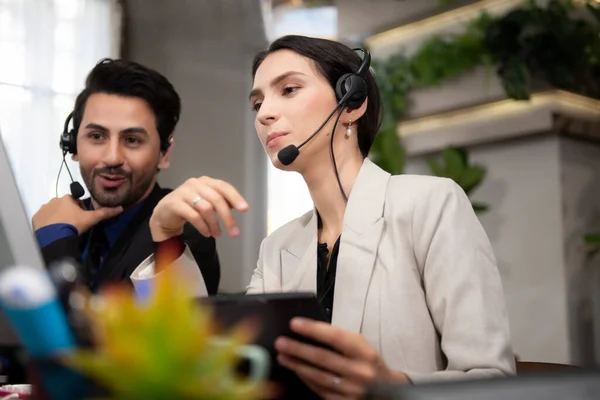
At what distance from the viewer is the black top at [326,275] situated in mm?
1145

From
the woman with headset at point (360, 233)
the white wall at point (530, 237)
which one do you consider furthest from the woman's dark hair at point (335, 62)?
the white wall at point (530, 237)

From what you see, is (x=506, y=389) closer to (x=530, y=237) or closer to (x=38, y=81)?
(x=530, y=237)

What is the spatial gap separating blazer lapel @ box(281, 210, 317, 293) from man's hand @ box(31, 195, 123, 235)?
1.83ft

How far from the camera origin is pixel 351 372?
2.08 feet

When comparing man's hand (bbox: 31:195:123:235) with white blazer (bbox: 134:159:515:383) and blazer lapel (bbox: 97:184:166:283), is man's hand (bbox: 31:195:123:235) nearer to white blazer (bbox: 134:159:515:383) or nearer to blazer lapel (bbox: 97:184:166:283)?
blazer lapel (bbox: 97:184:166:283)

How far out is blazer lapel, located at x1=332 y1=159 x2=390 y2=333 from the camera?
3.50 ft

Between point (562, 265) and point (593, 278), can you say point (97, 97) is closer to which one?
point (562, 265)

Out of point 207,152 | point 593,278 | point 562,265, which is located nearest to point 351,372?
point 562,265

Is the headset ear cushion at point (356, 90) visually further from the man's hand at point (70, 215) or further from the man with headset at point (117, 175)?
the man's hand at point (70, 215)

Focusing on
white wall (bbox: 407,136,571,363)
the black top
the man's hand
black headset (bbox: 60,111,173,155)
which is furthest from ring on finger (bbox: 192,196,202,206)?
white wall (bbox: 407,136,571,363)

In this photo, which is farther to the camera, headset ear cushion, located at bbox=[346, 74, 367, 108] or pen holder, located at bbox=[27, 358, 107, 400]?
headset ear cushion, located at bbox=[346, 74, 367, 108]

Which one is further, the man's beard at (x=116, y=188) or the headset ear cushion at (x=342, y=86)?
the man's beard at (x=116, y=188)

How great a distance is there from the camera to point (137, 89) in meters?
1.68

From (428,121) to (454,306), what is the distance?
233 cm
